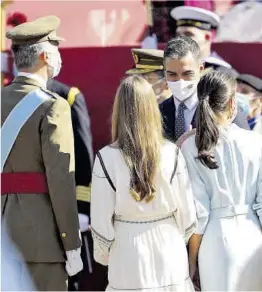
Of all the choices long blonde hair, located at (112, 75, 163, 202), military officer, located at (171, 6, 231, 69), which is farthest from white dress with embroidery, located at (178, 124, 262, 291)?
military officer, located at (171, 6, 231, 69)

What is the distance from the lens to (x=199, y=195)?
11.4ft

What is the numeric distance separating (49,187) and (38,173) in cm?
9

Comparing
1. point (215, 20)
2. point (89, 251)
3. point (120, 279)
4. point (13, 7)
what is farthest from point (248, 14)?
point (120, 279)

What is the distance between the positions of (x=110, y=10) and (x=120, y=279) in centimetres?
286

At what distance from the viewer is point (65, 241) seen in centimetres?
381

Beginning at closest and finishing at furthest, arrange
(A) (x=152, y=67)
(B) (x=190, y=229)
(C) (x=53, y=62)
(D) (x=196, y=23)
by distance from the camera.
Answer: (B) (x=190, y=229) < (C) (x=53, y=62) < (A) (x=152, y=67) < (D) (x=196, y=23)

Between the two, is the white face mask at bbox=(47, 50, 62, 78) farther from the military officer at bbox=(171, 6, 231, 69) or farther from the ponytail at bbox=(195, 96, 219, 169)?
the military officer at bbox=(171, 6, 231, 69)

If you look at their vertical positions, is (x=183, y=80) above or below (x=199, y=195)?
above

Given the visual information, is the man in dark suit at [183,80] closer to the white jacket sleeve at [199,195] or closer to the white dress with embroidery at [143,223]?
the white jacket sleeve at [199,195]

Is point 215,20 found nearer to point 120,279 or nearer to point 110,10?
point 110,10

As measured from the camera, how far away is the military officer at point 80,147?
15.8 feet

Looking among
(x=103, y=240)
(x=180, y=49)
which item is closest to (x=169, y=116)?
(x=180, y=49)

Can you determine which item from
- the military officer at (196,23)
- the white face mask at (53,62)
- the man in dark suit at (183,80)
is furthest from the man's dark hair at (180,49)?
the military officer at (196,23)

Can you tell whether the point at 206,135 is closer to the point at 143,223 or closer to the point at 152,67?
the point at 143,223
